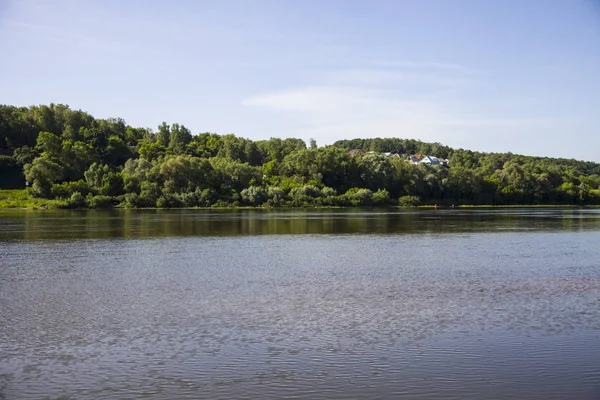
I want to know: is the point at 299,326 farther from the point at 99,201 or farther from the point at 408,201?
the point at 408,201

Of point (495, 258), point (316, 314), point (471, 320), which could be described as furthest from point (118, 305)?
point (495, 258)

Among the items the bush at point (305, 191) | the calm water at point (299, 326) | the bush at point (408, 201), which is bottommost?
the calm water at point (299, 326)

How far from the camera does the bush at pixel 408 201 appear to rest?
127 m

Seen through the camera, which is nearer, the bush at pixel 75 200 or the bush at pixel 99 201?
the bush at pixel 75 200

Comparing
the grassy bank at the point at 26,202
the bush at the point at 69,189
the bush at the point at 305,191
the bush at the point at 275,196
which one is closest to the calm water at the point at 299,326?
the grassy bank at the point at 26,202

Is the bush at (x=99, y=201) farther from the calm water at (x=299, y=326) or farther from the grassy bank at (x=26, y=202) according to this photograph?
the calm water at (x=299, y=326)

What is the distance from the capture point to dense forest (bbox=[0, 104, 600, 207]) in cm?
10962

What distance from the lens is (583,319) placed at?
1769 centimetres

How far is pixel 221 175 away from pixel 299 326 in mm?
101603

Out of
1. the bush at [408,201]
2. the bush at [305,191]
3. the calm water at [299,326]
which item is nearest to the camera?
the calm water at [299,326]

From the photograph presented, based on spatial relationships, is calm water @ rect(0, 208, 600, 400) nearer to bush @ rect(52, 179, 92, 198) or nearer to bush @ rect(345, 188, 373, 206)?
bush @ rect(52, 179, 92, 198)

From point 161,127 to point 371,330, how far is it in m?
160

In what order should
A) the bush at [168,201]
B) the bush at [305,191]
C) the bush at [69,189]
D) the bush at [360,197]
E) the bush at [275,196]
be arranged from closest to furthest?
the bush at [69,189]
the bush at [168,201]
the bush at [275,196]
the bush at [305,191]
the bush at [360,197]

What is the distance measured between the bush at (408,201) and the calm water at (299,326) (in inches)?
3642
